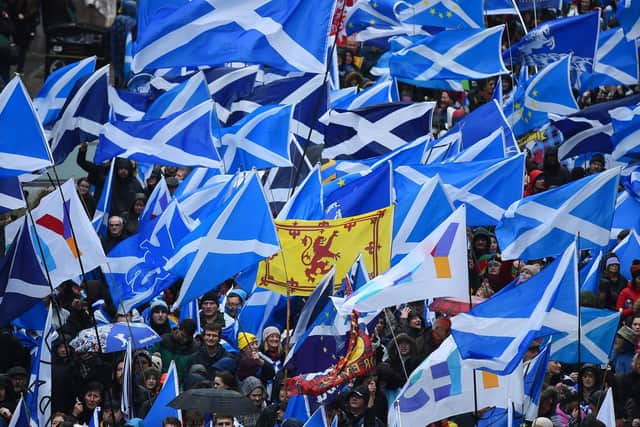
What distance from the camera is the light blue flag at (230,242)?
53.6 feet

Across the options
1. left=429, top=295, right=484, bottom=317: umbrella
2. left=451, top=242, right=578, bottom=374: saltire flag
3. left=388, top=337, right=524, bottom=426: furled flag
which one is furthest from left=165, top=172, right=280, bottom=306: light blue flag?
left=451, top=242, right=578, bottom=374: saltire flag

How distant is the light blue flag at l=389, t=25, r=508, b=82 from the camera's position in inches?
905

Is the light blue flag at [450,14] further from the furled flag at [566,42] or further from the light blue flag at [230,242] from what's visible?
the light blue flag at [230,242]

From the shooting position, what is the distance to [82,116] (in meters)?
20.5

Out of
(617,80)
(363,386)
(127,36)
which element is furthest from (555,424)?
(127,36)

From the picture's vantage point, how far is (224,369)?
16484 millimetres

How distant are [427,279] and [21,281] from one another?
3997 mm

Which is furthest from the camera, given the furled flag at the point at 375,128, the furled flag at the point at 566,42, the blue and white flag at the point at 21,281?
the furled flag at the point at 566,42

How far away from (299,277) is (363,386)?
146 centimetres

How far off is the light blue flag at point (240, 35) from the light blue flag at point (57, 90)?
189 inches

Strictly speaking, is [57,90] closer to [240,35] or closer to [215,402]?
[240,35]

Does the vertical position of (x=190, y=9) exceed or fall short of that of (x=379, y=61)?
it exceeds it

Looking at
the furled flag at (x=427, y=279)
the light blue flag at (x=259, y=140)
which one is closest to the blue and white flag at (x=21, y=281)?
the furled flag at (x=427, y=279)

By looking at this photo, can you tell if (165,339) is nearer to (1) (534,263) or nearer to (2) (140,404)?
(2) (140,404)
